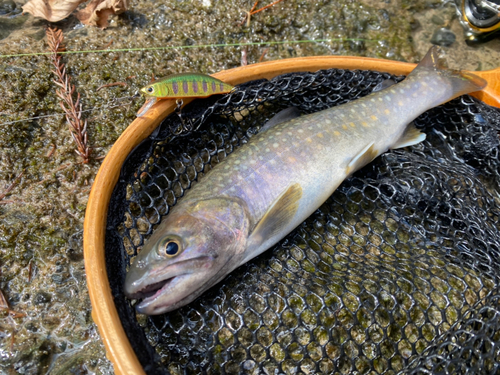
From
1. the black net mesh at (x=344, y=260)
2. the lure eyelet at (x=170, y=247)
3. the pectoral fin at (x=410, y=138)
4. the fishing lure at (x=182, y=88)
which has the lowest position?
the black net mesh at (x=344, y=260)

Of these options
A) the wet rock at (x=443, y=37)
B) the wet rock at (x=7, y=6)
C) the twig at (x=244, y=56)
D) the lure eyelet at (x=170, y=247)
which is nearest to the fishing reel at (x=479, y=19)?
the wet rock at (x=443, y=37)

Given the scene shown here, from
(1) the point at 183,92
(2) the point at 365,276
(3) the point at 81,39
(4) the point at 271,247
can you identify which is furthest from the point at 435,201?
(3) the point at 81,39

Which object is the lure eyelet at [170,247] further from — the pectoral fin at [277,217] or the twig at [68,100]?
the twig at [68,100]

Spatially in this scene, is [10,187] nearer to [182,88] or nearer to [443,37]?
[182,88]

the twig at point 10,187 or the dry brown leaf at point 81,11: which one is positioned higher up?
the dry brown leaf at point 81,11

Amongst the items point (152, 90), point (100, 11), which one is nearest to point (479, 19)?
point (152, 90)
